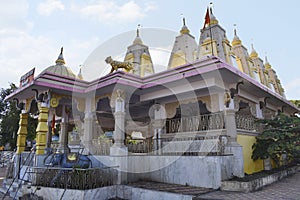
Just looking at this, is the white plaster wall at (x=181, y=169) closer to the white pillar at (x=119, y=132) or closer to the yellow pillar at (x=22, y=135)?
the white pillar at (x=119, y=132)

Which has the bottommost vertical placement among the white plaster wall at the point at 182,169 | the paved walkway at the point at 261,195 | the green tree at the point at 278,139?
the paved walkway at the point at 261,195

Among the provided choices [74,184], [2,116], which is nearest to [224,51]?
[74,184]

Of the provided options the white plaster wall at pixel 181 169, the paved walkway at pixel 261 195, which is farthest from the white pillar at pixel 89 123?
the paved walkway at pixel 261 195

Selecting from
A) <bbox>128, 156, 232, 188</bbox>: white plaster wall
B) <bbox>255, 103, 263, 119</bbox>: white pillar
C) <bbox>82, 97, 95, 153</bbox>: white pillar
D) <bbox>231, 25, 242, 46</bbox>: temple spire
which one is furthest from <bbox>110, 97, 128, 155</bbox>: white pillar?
<bbox>231, 25, 242, 46</bbox>: temple spire

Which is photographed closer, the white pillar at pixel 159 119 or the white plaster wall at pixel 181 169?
the white plaster wall at pixel 181 169

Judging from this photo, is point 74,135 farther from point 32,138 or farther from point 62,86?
point 32,138

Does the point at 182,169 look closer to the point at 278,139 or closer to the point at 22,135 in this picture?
the point at 278,139

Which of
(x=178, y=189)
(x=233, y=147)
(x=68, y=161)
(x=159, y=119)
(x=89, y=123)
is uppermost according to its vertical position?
(x=159, y=119)

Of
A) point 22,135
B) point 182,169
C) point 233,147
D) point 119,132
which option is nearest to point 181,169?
point 182,169

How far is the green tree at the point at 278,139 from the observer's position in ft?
24.4

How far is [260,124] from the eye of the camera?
934cm

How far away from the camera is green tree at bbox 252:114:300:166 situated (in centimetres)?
745

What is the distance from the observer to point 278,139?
779 cm

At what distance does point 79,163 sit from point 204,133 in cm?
420
